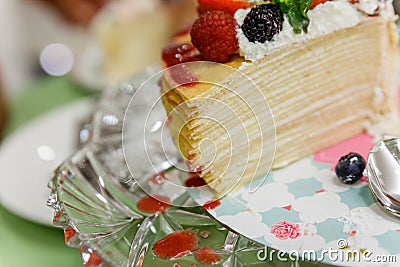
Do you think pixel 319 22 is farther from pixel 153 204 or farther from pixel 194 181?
pixel 153 204

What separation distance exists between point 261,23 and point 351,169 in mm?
452

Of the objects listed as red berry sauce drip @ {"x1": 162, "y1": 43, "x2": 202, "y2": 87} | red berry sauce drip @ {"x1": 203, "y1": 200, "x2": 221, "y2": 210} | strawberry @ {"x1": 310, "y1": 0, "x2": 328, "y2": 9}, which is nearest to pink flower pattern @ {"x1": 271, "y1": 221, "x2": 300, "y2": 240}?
red berry sauce drip @ {"x1": 203, "y1": 200, "x2": 221, "y2": 210}

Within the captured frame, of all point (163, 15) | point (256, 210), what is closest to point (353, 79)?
point (256, 210)

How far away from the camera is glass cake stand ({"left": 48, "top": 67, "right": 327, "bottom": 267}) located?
1.56 metres

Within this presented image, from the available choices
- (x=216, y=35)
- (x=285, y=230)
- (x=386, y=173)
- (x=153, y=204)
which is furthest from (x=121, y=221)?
(x=386, y=173)

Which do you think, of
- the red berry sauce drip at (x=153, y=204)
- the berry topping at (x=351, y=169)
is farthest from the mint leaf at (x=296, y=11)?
the red berry sauce drip at (x=153, y=204)

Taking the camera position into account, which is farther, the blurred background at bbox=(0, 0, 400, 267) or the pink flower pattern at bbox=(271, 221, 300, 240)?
the blurred background at bbox=(0, 0, 400, 267)

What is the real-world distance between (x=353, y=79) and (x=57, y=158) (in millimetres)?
1181

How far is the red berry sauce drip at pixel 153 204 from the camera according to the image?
1.79 m

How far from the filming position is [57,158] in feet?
8.15

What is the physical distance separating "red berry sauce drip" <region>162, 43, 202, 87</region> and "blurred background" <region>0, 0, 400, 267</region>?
0.76m

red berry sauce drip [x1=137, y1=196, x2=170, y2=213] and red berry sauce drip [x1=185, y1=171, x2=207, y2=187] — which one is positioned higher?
red berry sauce drip [x1=137, y1=196, x2=170, y2=213]

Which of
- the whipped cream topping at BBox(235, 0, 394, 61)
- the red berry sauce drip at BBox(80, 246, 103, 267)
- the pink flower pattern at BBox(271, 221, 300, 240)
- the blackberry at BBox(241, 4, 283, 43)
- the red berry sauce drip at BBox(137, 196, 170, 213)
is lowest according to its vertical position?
the pink flower pattern at BBox(271, 221, 300, 240)

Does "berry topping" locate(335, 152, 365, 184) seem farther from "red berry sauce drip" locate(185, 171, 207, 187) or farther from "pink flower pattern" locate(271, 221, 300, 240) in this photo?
"red berry sauce drip" locate(185, 171, 207, 187)
